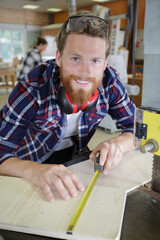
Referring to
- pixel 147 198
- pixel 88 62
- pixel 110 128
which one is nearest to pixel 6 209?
pixel 147 198

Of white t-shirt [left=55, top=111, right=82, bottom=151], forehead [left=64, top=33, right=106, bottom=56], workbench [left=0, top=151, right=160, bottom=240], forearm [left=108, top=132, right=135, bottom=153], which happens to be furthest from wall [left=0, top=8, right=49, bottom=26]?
workbench [left=0, top=151, right=160, bottom=240]

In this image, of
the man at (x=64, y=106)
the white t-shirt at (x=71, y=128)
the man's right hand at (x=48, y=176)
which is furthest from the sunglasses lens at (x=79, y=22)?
the man's right hand at (x=48, y=176)

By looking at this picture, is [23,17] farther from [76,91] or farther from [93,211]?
[93,211]

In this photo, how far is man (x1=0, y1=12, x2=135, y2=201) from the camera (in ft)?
3.08

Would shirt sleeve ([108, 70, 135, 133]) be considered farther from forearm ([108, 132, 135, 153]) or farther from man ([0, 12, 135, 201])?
forearm ([108, 132, 135, 153])

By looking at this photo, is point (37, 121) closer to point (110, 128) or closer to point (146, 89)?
point (146, 89)

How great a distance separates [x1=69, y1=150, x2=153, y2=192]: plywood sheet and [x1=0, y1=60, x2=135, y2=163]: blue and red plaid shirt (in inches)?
10.8

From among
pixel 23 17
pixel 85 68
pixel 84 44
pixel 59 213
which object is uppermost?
pixel 23 17

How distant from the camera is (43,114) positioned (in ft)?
3.87

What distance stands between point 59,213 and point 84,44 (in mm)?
697

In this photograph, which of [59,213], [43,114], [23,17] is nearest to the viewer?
[59,213]

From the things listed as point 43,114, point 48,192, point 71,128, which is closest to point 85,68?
point 43,114

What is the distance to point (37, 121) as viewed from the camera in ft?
3.93

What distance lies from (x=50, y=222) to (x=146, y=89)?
1.77 ft
